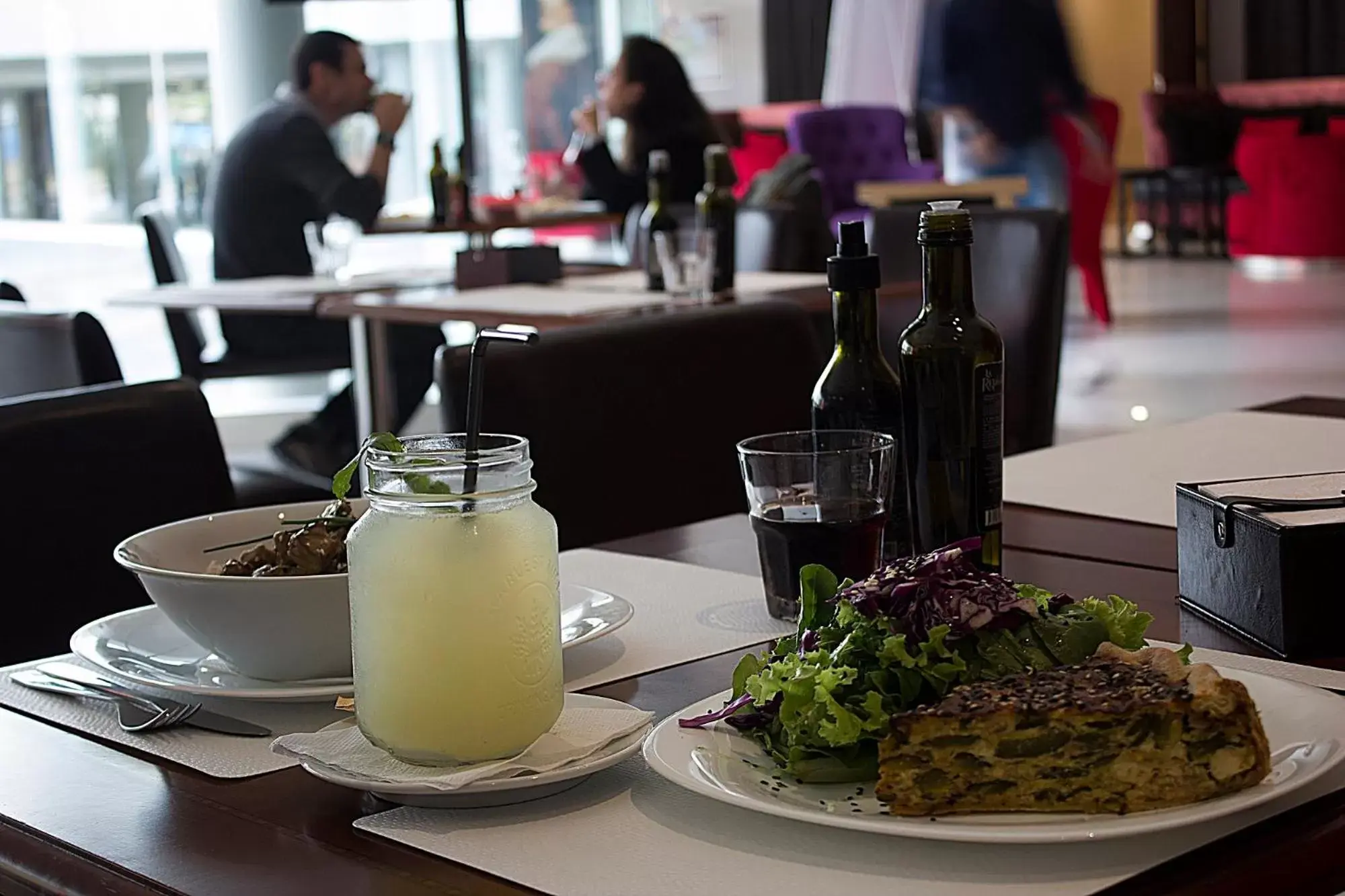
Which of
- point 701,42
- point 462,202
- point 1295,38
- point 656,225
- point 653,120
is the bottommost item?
point 656,225

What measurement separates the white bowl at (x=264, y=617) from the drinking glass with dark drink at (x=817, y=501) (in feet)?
0.88

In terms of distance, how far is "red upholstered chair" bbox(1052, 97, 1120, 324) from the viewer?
7453 mm

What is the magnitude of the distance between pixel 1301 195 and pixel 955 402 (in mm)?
9141

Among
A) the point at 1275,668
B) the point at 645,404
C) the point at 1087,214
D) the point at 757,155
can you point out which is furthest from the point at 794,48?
the point at 1275,668

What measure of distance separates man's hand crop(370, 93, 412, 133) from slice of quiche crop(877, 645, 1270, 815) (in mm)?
5023

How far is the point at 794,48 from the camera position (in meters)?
13.9

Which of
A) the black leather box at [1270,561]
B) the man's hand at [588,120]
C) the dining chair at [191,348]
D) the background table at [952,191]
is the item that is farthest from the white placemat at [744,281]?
the background table at [952,191]

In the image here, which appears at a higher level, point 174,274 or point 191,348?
point 174,274

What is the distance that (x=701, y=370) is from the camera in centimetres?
181

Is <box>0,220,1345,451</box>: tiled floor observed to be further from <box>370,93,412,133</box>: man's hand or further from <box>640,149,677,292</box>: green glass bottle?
<box>640,149,677,292</box>: green glass bottle

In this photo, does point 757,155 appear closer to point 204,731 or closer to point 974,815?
point 204,731

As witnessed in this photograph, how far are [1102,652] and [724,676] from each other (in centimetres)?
27

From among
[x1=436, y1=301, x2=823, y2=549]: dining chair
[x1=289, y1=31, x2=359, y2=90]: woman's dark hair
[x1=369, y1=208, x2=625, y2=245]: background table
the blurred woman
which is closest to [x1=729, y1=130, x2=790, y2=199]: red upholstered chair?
the blurred woman

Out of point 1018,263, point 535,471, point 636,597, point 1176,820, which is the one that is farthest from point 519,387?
point 1018,263
